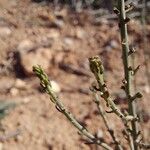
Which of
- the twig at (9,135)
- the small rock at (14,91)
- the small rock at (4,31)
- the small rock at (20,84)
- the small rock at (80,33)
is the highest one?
the small rock at (80,33)

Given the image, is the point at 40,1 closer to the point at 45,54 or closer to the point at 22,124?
the point at 45,54

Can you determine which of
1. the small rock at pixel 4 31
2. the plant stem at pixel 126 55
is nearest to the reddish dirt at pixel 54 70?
the small rock at pixel 4 31

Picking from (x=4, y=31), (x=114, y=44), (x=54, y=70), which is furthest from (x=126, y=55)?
(x=4, y=31)

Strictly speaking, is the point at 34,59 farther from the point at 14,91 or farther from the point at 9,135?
the point at 9,135

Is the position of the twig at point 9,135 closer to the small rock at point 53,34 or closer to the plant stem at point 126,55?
the small rock at point 53,34

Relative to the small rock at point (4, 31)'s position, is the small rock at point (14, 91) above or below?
below

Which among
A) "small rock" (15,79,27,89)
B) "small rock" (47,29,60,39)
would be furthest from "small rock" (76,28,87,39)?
"small rock" (15,79,27,89)

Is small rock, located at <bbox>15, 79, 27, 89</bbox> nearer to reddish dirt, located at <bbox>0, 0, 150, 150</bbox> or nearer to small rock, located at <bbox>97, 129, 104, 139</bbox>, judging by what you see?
reddish dirt, located at <bbox>0, 0, 150, 150</bbox>
